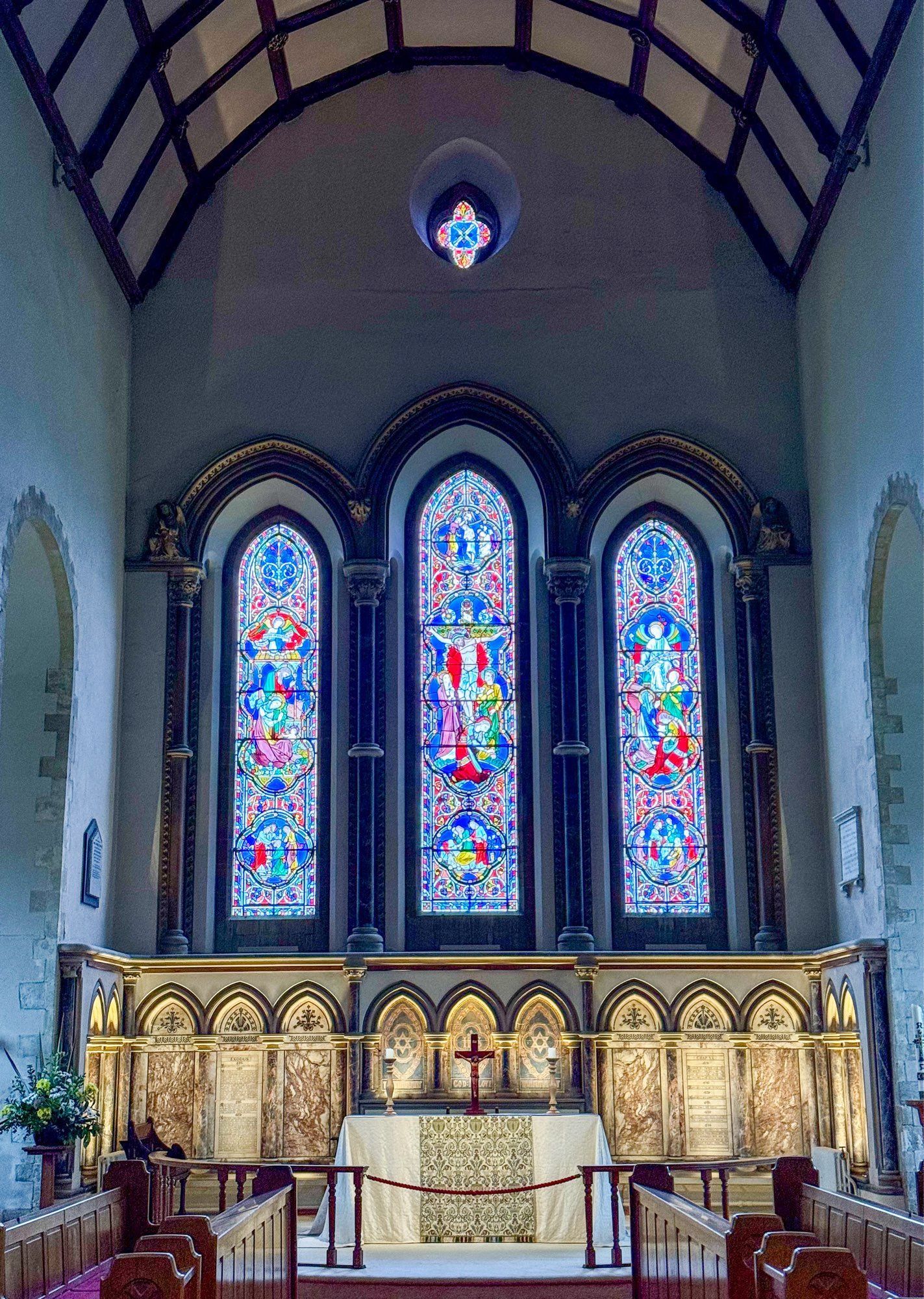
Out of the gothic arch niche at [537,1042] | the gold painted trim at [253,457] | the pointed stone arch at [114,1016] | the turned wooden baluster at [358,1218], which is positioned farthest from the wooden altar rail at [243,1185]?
the gold painted trim at [253,457]

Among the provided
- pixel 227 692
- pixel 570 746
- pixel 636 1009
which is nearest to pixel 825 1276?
pixel 636 1009

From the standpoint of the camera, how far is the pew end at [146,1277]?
570 centimetres

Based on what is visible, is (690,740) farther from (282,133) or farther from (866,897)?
(282,133)

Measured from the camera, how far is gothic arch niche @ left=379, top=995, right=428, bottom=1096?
13.3 m

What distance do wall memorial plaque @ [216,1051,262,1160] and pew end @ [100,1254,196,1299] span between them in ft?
24.6

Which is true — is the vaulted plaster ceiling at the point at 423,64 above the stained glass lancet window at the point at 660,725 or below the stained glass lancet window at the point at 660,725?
above

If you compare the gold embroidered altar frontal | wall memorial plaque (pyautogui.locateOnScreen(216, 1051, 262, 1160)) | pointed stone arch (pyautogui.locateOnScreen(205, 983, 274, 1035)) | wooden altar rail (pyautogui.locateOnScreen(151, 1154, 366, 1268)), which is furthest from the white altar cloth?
pointed stone arch (pyautogui.locateOnScreen(205, 983, 274, 1035))

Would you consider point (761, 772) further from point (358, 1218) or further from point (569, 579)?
point (358, 1218)

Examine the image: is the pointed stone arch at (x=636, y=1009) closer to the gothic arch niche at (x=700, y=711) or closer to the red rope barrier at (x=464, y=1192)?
the gothic arch niche at (x=700, y=711)

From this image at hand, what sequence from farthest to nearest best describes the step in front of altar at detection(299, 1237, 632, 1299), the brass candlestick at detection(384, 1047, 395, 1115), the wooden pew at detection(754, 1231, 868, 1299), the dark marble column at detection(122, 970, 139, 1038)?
1. the dark marble column at detection(122, 970, 139, 1038)
2. the brass candlestick at detection(384, 1047, 395, 1115)
3. the step in front of altar at detection(299, 1237, 632, 1299)
4. the wooden pew at detection(754, 1231, 868, 1299)

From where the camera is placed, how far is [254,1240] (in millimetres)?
7625

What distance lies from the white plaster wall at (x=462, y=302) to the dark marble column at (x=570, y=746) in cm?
126

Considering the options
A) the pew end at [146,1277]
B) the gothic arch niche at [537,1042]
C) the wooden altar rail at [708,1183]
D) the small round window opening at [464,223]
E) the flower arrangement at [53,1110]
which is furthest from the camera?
the small round window opening at [464,223]

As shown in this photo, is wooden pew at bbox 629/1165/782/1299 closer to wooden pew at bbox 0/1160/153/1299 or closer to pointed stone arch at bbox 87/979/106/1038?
wooden pew at bbox 0/1160/153/1299
